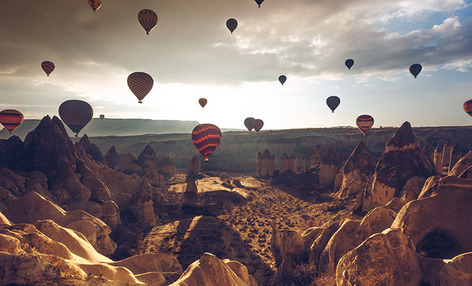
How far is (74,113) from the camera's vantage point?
4481 cm

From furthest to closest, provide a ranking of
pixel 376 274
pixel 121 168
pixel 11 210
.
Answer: pixel 121 168 → pixel 11 210 → pixel 376 274

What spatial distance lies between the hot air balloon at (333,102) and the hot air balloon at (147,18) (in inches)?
1721

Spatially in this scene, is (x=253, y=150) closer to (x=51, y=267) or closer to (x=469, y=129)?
(x=469, y=129)

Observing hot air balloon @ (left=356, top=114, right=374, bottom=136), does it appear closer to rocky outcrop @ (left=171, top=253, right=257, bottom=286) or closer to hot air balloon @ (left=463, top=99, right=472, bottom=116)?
hot air balloon @ (left=463, top=99, right=472, bottom=116)

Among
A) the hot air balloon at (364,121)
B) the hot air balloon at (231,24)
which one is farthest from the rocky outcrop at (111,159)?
the hot air balloon at (364,121)

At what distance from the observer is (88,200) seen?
89.0 ft

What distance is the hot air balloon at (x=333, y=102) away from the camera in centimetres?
6278

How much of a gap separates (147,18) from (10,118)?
29.9 m

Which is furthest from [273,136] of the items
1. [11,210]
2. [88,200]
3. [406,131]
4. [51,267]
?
[51,267]

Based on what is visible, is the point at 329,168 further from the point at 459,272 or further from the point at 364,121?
the point at 459,272

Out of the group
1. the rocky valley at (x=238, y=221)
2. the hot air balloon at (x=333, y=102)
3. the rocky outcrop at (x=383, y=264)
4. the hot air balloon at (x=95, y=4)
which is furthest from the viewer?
the hot air balloon at (x=333, y=102)

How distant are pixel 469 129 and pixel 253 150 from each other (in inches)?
3004

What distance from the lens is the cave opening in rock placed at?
37.1ft

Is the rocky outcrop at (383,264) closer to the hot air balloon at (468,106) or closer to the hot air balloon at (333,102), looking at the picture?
the hot air balloon at (468,106)
